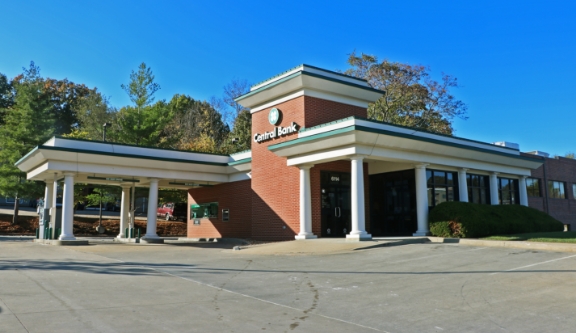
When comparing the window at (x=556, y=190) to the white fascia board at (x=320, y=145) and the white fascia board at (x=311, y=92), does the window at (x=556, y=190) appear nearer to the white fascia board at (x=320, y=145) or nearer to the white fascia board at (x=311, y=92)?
the white fascia board at (x=311, y=92)

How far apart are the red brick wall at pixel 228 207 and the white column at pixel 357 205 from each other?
28.6 ft

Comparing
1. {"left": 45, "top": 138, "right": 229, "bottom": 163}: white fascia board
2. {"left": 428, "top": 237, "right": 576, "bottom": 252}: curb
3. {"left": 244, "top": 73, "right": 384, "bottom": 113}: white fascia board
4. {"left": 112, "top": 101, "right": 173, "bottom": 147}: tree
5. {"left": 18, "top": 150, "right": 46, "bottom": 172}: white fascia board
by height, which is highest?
{"left": 112, "top": 101, "right": 173, "bottom": 147}: tree

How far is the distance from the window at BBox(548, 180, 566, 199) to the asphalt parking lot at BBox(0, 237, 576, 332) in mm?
22487

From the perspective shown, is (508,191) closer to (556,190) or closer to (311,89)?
(556,190)

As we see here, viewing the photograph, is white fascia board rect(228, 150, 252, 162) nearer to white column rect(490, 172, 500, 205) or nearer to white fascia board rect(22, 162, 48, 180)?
white fascia board rect(22, 162, 48, 180)

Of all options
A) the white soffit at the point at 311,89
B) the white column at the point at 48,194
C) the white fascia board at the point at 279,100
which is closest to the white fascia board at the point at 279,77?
the white soffit at the point at 311,89

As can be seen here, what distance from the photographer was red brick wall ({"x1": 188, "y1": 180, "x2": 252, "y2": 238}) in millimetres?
27312

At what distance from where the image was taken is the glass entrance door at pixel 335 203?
22.8 meters

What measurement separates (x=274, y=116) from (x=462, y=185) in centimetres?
970

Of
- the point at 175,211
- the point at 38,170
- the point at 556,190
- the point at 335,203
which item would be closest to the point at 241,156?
the point at 335,203

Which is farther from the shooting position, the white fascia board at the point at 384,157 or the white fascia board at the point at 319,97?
the white fascia board at the point at 319,97

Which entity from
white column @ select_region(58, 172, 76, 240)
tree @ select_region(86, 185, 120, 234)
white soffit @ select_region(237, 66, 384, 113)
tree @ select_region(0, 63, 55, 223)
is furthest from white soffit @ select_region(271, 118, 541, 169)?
tree @ select_region(0, 63, 55, 223)

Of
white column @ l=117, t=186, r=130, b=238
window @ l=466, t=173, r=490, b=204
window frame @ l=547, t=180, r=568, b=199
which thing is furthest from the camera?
window frame @ l=547, t=180, r=568, b=199

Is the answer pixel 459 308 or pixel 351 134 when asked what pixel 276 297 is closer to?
pixel 459 308
